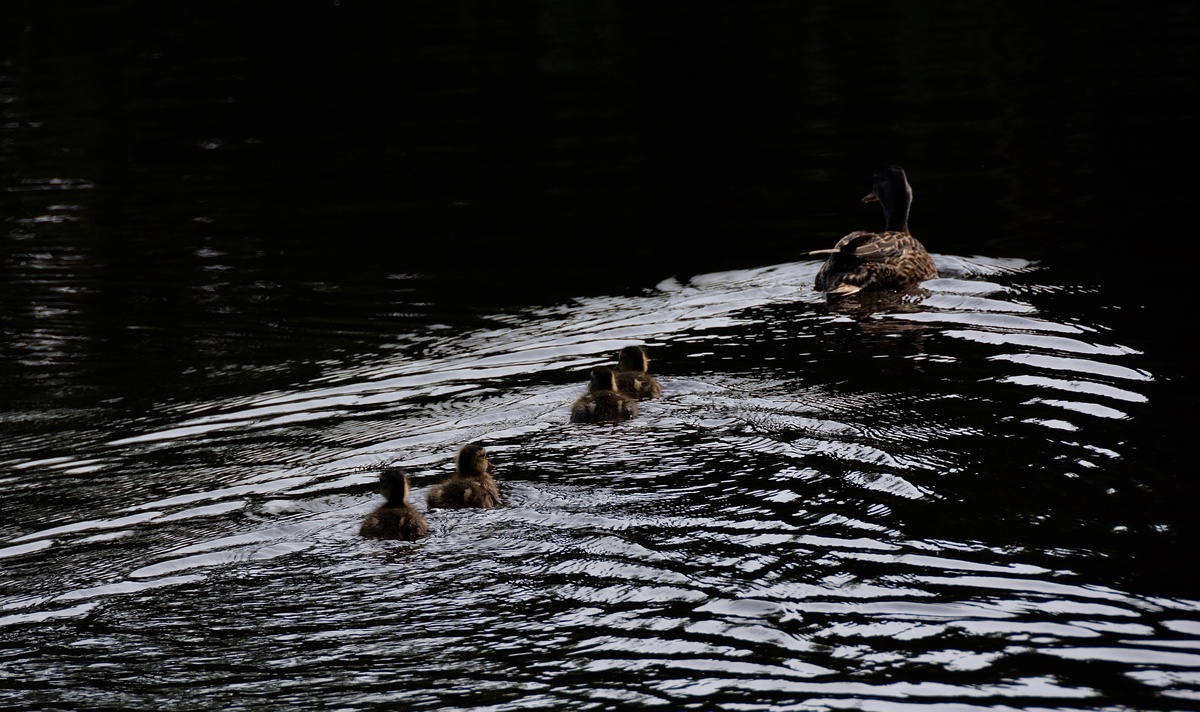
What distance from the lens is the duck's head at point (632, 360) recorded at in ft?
32.4

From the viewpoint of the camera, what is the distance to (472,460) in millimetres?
7941

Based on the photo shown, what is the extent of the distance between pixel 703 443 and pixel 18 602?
363 cm

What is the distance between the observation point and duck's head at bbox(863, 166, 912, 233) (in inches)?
566

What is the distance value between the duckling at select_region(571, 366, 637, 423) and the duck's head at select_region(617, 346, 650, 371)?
56 centimetres

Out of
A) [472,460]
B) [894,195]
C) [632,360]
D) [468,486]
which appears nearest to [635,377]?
[632,360]

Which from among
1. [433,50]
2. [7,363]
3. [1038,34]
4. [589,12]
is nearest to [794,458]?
[7,363]

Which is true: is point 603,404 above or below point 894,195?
below

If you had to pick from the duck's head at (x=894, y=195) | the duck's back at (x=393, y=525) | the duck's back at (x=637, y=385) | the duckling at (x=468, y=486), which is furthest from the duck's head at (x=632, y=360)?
the duck's head at (x=894, y=195)

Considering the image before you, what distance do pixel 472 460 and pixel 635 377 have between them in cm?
192

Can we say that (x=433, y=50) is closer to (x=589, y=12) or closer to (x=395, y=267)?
(x=589, y=12)

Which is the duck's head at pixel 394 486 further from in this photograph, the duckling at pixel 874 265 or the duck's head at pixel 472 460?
the duckling at pixel 874 265

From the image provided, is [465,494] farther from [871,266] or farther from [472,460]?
[871,266]

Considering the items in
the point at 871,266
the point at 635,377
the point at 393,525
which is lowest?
the point at 393,525

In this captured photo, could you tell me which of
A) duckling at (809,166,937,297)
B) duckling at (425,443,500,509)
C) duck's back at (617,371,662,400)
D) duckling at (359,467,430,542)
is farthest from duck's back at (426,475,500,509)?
duckling at (809,166,937,297)
